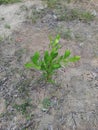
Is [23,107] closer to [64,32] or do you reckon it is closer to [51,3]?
[64,32]

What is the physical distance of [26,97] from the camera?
10.7 ft

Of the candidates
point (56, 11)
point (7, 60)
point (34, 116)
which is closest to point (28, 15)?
point (56, 11)

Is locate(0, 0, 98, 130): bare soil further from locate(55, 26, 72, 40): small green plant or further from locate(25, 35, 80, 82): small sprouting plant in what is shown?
locate(25, 35, 80, 82): small sprouting plant

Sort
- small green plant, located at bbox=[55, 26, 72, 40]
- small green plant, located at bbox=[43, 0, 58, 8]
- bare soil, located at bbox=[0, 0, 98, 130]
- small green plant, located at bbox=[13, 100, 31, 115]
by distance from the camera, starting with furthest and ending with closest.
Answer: small green plant, located at bbox=[43, 0, 58, 8] → small green plant, located at bbox=[55, 26, 72, 40] → small green plant, located at bbox=[13, 100, 31, 115] → bare soil, located at bbox=[0, 0, 98, 130]

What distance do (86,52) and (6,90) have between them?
1.43 metres

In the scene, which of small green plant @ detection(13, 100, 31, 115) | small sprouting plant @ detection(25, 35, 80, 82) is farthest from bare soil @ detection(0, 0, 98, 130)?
small sprouting plant @ detection(25, 35, 80, 82)

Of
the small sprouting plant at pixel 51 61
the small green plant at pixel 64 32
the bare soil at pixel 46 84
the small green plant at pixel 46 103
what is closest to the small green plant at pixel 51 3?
the bare soil at pixel 46 84

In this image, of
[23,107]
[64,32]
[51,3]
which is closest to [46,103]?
[23,107]

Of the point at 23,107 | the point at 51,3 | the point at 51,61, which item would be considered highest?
the point at 51,61

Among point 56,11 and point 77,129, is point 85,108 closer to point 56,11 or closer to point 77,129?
point 77,129

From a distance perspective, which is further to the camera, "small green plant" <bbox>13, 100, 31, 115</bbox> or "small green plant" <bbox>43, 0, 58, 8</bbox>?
"small green plant" <bbox>43, 0, 58, 8</bbox>

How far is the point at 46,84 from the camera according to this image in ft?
11.2

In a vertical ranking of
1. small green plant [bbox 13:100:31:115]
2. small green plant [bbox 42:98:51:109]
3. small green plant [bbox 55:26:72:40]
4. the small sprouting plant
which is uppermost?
the small sprouting plant

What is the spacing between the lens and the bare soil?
3006 millimetres
